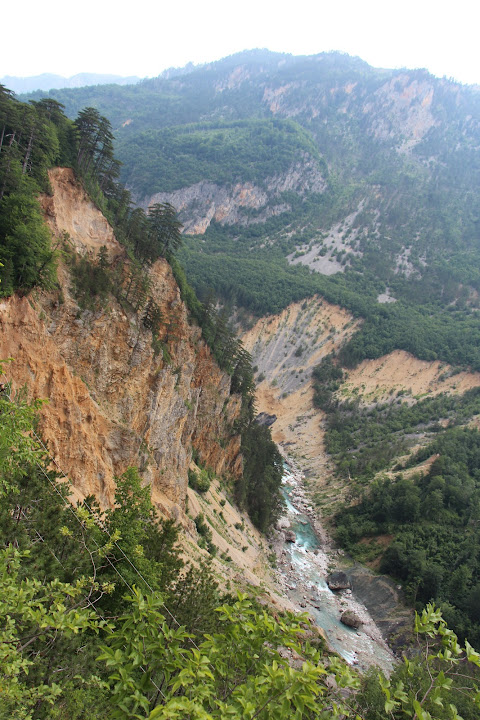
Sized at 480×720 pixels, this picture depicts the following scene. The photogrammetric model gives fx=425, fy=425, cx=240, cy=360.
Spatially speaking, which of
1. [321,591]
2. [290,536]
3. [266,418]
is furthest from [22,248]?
[266,418]

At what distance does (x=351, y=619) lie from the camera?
45.6 m

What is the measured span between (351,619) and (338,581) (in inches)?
311

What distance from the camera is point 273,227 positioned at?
653 feet

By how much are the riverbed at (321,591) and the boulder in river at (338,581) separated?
0.51 meters

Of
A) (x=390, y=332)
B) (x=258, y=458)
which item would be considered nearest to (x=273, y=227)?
(x=390, y=332)

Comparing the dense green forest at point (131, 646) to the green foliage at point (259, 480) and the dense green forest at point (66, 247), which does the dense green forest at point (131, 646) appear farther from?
the green foliage at point (259, 480)

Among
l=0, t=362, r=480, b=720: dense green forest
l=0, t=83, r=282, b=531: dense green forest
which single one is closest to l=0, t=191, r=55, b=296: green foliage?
l=0, t=83, r=282, b=531: dense green forest

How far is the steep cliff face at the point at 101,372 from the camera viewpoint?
20.8 metres

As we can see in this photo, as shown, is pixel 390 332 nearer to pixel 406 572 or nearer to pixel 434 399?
pixel 434 399

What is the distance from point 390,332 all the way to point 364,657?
99428mm

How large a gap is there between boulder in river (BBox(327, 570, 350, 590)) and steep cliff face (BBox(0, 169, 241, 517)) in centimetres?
2655

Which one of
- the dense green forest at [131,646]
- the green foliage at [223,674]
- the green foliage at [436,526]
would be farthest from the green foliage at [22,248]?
the green foliage at [436,526]

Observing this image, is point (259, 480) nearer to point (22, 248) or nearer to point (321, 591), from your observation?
point (321, 591)

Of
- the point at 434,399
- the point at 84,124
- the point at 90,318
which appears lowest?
the point at 434,399
